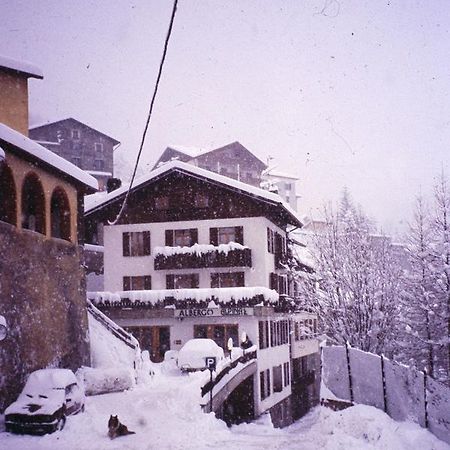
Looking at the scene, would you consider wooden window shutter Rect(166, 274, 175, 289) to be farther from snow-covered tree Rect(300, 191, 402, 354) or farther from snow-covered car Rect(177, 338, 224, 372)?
snow-covered car Rect(177, 338, 224, 372)

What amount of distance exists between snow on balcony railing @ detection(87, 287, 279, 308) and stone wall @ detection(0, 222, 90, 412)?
383 inches

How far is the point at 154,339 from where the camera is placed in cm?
3072

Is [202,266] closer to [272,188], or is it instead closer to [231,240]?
[231,240]

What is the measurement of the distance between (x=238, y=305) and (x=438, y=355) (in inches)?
521

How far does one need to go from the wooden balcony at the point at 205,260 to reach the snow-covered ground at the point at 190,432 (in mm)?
13778

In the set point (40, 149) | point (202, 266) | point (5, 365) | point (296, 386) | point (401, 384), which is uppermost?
point (40, 149)

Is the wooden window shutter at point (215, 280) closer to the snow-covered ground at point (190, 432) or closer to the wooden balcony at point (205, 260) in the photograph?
the wooden balcony at point (205, 260)

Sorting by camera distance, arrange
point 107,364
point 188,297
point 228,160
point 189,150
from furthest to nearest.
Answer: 1. point 228,160
2. point 189,150
3. point 188,297
4. point 107,364

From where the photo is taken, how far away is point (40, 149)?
16156 millimetres

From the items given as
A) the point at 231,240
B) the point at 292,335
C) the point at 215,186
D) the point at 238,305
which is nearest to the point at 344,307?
the point at 238,305

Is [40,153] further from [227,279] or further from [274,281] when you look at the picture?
[274,281]

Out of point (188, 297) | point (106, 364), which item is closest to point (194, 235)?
point (188, 297)

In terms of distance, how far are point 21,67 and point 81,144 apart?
3072 cm

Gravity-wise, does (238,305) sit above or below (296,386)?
above
